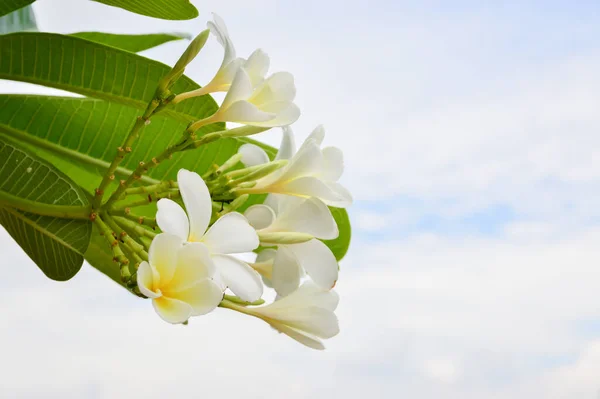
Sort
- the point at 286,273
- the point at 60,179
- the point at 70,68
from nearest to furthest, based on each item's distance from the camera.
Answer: the point at 286,273
the point at 60,179
the point at 70,68

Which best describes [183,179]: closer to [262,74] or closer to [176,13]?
[262,74]

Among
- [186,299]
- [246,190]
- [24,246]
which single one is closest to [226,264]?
[186,299]

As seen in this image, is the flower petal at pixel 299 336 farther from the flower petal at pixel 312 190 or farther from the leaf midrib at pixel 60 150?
the leaf midrib at pixel 60 150

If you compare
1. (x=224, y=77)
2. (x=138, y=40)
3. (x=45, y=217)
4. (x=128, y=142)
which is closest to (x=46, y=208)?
(x=45, y=217)

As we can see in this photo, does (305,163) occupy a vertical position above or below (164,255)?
above

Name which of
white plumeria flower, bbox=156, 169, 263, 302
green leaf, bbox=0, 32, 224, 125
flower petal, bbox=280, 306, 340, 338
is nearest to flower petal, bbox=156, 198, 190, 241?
white plumeria flower, bbox=156, 169, 263, 302

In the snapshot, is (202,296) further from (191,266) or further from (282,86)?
(282,86)
